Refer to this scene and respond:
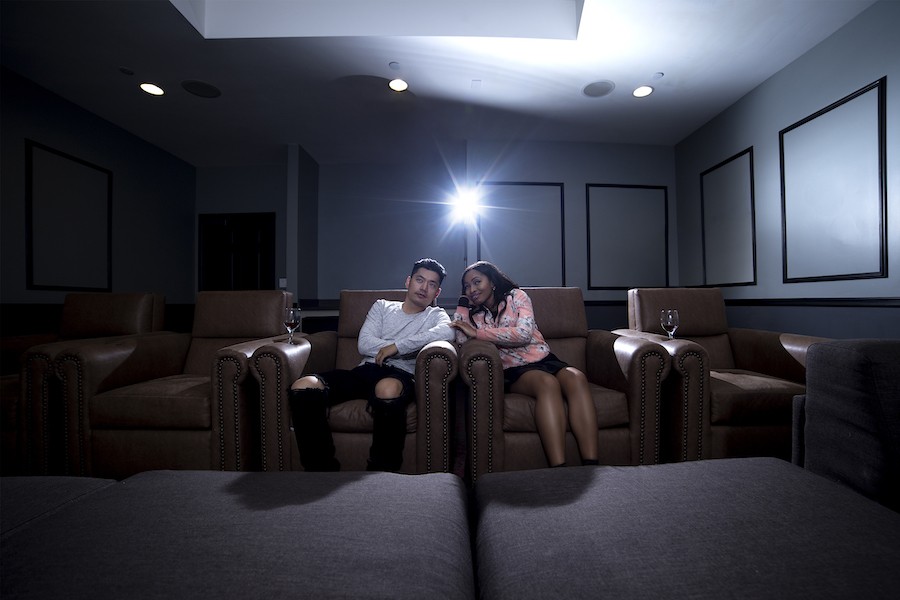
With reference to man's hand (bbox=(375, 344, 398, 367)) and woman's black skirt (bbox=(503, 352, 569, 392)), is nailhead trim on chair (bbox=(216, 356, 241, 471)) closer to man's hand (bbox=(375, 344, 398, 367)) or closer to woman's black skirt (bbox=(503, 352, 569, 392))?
man's hand (bbox=(375, 344, 398, 367))

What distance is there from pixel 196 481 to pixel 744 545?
1074mm

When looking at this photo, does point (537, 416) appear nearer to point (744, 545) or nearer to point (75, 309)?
point (744, 545)

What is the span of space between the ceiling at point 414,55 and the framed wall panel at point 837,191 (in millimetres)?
627

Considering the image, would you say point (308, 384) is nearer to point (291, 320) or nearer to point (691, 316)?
point (291, 320)

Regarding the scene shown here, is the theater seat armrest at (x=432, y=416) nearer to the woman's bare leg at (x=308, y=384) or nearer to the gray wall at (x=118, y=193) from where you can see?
the woman's bare leg at (x=308, y=384)

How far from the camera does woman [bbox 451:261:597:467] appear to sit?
1.75 metres

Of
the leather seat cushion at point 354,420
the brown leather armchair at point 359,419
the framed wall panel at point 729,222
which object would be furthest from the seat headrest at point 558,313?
the framed wall panel at point 729,222

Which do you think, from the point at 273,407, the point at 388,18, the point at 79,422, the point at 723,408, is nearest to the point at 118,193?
the point at 79,422

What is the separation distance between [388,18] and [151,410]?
9.09 feet

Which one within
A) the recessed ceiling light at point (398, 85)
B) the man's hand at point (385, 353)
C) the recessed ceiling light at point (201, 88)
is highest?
the recessed ceiling light at point (201, 88)

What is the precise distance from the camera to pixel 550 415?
175 centimetres

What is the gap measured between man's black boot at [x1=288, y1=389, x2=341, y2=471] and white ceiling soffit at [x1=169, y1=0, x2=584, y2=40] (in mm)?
2473

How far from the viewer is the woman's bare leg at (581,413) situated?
1748 mm

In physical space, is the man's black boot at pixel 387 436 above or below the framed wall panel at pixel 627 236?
below
